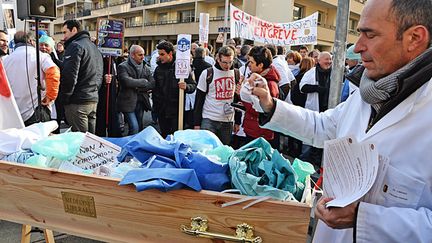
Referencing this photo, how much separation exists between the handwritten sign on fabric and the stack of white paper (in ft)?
3.70

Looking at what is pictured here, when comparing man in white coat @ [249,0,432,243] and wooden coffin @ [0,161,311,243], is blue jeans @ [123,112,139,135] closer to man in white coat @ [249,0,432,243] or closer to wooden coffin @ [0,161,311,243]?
wooden coffin @ [0,161,311,243]

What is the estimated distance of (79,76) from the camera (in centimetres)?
423

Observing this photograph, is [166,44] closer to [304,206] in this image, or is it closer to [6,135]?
[6,135]

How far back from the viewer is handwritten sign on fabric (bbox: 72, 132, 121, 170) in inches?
73.8

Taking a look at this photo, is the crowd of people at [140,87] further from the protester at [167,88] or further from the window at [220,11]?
the window at [220,11]

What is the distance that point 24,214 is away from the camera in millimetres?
1846

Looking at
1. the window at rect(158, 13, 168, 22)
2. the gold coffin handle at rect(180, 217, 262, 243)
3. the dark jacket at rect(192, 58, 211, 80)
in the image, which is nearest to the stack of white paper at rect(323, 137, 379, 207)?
the gold coffin handle at rect(180, 217, 262, 243)

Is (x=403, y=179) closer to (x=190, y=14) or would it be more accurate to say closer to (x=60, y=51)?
(x=60, y=51)

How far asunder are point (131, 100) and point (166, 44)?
1.05 metres

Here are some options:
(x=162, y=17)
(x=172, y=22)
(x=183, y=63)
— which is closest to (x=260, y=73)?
(x=183, y=63)

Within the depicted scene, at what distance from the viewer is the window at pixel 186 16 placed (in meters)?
32.6

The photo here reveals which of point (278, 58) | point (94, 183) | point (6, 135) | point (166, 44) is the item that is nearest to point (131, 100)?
point (166, 44)

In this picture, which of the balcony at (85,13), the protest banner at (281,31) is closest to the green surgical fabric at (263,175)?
the protest banner at (281,31)

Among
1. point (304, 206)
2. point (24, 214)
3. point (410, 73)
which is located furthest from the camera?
point (24, 214)
